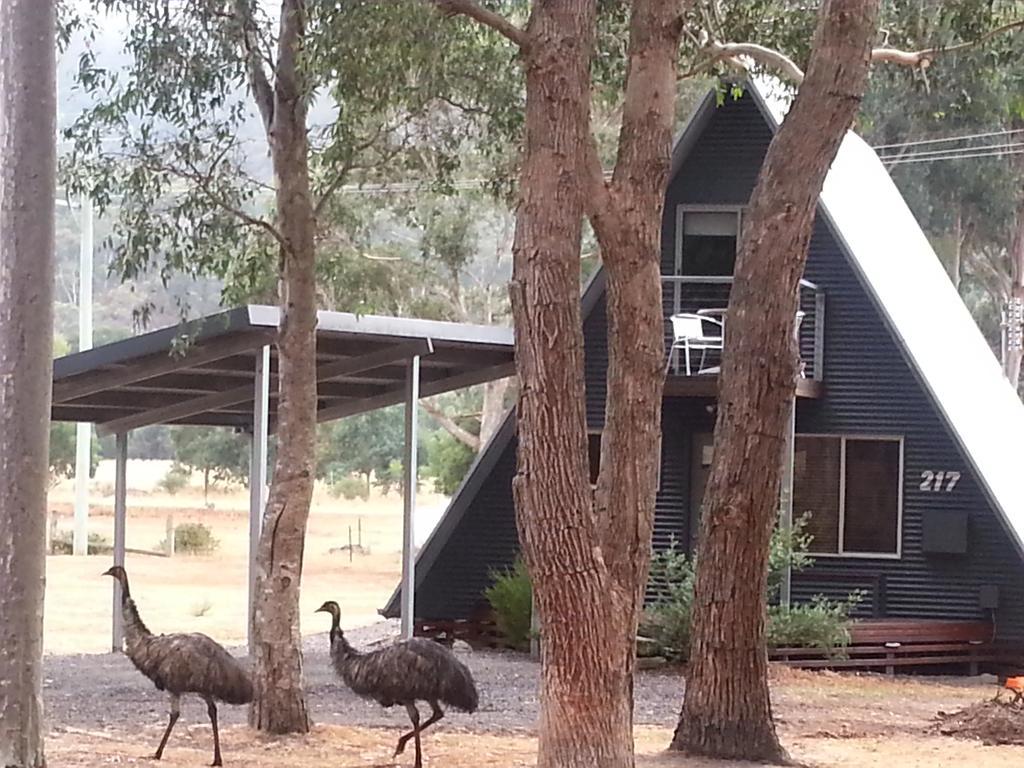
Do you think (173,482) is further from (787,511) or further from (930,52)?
(930,52)

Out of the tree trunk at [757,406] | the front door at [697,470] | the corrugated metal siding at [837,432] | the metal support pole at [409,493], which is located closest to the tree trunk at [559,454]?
the tree trunk at [757,406]

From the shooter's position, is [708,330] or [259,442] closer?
[259,442]

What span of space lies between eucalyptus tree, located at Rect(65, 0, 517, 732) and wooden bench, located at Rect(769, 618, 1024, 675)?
310 inches

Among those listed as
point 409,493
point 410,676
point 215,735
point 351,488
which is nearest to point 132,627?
point 215,735

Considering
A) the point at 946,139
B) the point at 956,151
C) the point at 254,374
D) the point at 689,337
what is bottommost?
the point at 254,374

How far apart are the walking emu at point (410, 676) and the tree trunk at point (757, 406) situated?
1.67 meters

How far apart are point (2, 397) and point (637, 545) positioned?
3591mm

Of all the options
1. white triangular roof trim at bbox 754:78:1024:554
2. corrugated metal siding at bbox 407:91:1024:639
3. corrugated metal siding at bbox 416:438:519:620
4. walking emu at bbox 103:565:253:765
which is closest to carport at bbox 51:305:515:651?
corrugated metal siding at bbox 416:438:519:620

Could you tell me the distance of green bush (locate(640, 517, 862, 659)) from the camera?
1820 cm

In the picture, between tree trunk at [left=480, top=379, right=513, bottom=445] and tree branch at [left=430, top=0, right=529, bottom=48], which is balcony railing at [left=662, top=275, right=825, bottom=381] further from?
tree trunk at [left=480, top=379, right=513, bottom=445]

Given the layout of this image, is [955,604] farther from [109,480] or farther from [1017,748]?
[109,480]

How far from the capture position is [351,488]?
62.3m

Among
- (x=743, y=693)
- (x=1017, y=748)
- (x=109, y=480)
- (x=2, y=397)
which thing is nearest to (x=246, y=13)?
(x=2, y=397)

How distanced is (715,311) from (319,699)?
719 centimetres
